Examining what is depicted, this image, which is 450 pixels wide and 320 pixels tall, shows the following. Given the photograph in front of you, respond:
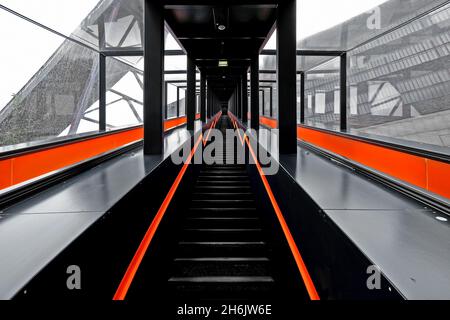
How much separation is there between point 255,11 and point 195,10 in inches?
52.4

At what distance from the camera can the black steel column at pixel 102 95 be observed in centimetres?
991

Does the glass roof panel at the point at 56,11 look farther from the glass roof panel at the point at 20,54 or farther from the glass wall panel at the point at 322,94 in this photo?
the glass wall panel at the point at 322,94

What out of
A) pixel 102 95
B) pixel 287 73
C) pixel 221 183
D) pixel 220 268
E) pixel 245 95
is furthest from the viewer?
pixel 245 95

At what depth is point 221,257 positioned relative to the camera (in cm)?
381

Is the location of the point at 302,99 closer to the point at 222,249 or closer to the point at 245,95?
the point at 245,95

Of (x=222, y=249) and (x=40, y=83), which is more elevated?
(x=40, y=83)

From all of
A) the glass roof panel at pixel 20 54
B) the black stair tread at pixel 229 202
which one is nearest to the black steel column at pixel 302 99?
the black stair tread at pixel 229 202

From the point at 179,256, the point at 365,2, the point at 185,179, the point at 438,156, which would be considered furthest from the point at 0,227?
the point at 365,2

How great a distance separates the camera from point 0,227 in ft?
6.70

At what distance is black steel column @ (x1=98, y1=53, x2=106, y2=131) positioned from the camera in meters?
9.91

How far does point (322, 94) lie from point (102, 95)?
31.9ft

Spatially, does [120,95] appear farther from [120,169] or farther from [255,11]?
[120,169]

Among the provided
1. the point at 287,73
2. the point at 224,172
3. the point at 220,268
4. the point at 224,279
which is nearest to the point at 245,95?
the point at 224,172

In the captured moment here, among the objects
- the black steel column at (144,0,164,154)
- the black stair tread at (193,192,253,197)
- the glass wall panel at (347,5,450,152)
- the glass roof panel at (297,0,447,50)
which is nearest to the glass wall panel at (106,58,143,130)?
the glass roof panel at (297,0,447,50)
